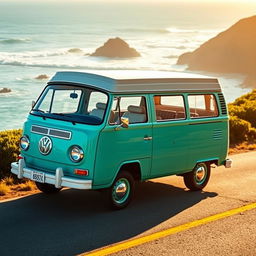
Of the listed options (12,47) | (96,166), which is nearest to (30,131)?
(96,166)

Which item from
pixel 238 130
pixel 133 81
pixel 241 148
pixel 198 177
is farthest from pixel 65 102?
pixel 238 130

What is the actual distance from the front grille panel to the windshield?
0.25m

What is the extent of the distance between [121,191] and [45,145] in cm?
136

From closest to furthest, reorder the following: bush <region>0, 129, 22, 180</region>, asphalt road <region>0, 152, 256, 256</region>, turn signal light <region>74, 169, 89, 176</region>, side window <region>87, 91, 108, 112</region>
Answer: asphalt road <region>0, 152, 256, 256</region> → turn signal light <region>74, 169, 89, 176</region> → side window <region>87, 91, 108, 112</region> → bush <region>0, 129, 22, 180</region>

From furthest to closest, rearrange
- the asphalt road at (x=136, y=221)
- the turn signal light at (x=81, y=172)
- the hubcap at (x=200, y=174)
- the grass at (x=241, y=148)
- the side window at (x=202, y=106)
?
the grass at (x=241, y=148) → the hubcap at (x=200, y=174) → the side window at (x=202, y=106) → the turn signal light at (x=81, y=172) → the asphalt road at (x=136, y=221)

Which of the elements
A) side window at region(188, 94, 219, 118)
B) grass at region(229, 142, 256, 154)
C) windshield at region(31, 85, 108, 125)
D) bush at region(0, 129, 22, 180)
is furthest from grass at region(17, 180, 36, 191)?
grass at region(229, 142, 256, 154)

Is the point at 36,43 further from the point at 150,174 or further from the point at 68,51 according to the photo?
the point at 150,174

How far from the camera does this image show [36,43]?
127375mm

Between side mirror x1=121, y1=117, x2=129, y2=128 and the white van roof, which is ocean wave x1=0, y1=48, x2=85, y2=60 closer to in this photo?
the white van roof

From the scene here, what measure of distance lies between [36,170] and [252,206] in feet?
11.6

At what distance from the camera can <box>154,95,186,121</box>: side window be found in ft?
36.5

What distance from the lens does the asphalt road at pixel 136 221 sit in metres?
8.52

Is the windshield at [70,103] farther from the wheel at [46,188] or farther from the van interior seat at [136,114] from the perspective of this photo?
the wheel at [46,188]

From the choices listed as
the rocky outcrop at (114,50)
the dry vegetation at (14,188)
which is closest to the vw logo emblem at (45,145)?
the dry vegetation at (14,188)
